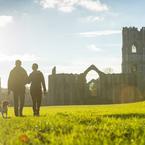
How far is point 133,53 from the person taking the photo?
11569 cm

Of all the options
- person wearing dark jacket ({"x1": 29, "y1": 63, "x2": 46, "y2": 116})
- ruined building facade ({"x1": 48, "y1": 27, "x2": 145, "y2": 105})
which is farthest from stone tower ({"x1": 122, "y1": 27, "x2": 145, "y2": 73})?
person wearing dark jacket ({"x1": 29, "y1": 63, "x2": 46, "y2": 116})

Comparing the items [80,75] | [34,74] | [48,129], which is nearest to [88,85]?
[80,75]

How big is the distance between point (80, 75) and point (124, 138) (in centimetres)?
8352

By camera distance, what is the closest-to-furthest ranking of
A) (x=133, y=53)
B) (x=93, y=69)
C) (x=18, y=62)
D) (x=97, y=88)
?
(x=18, y=62), (x=93, y=69), (x=97, y=88), (x=133, y=53)

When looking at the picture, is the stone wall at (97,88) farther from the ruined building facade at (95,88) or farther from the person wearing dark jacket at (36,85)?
the person wearing dark jacket at (36,85)

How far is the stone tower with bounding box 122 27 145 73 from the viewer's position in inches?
4537

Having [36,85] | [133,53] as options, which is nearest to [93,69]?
[133,53]

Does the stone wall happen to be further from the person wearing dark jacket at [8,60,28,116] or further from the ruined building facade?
the person wearing dark jacket at [8,60,28,116]

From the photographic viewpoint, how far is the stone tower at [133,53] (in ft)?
378

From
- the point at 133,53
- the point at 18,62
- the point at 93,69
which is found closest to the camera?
the point at 18,62

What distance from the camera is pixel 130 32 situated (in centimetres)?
12225

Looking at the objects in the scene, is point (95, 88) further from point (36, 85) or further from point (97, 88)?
point (36, 85)

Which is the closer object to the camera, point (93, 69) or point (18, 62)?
point (18, 62)

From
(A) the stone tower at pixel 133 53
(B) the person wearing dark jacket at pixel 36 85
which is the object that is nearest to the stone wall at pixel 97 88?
(A) the stone tower at pixel 133 53
